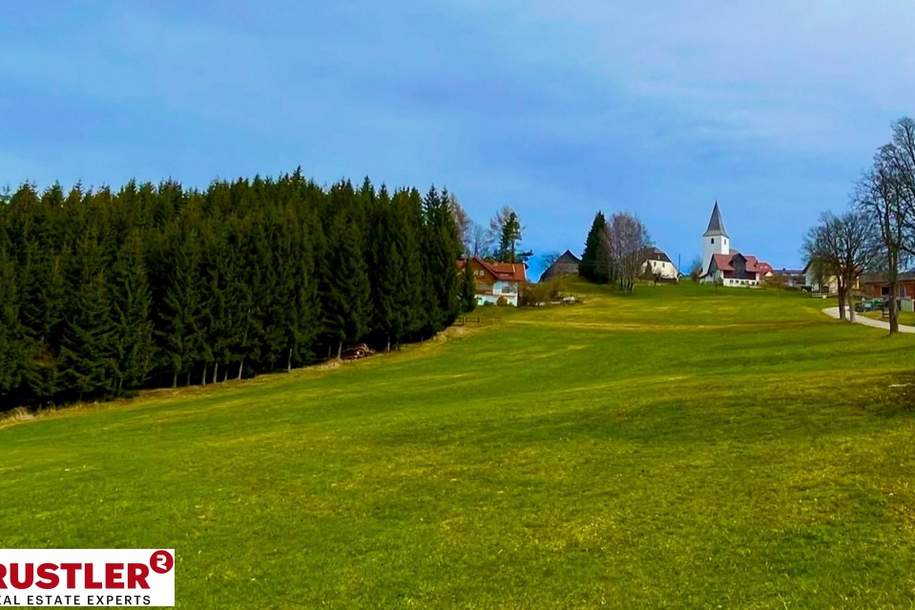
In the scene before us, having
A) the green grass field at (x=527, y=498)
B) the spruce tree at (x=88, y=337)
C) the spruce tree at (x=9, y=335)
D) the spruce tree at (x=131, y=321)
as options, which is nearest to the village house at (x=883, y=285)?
the green grass field at (x=527, y=498)

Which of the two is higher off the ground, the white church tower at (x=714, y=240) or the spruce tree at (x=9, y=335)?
the white church tower at (x=714, y=240)

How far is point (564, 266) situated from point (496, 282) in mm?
54764

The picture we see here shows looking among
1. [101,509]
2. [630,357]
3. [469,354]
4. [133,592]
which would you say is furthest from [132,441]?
[469,354]

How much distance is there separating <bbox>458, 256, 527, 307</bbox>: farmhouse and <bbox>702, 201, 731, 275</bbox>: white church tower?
89040 mm

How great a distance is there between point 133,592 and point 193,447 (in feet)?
38.6

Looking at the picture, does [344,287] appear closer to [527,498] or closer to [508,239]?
[527,498]

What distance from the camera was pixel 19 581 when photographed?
8664mm

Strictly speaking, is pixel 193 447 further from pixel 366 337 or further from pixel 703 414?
pixel 366 337

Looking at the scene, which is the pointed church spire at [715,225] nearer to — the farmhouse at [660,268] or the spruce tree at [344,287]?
the farmhouse at [660,268]

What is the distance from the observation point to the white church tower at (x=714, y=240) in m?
181

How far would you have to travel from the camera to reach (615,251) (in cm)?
12500

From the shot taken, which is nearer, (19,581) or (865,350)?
(19,581)

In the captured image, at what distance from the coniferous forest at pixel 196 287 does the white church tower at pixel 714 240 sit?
129m

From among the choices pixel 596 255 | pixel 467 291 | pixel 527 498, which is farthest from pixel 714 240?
pixel 527 498
